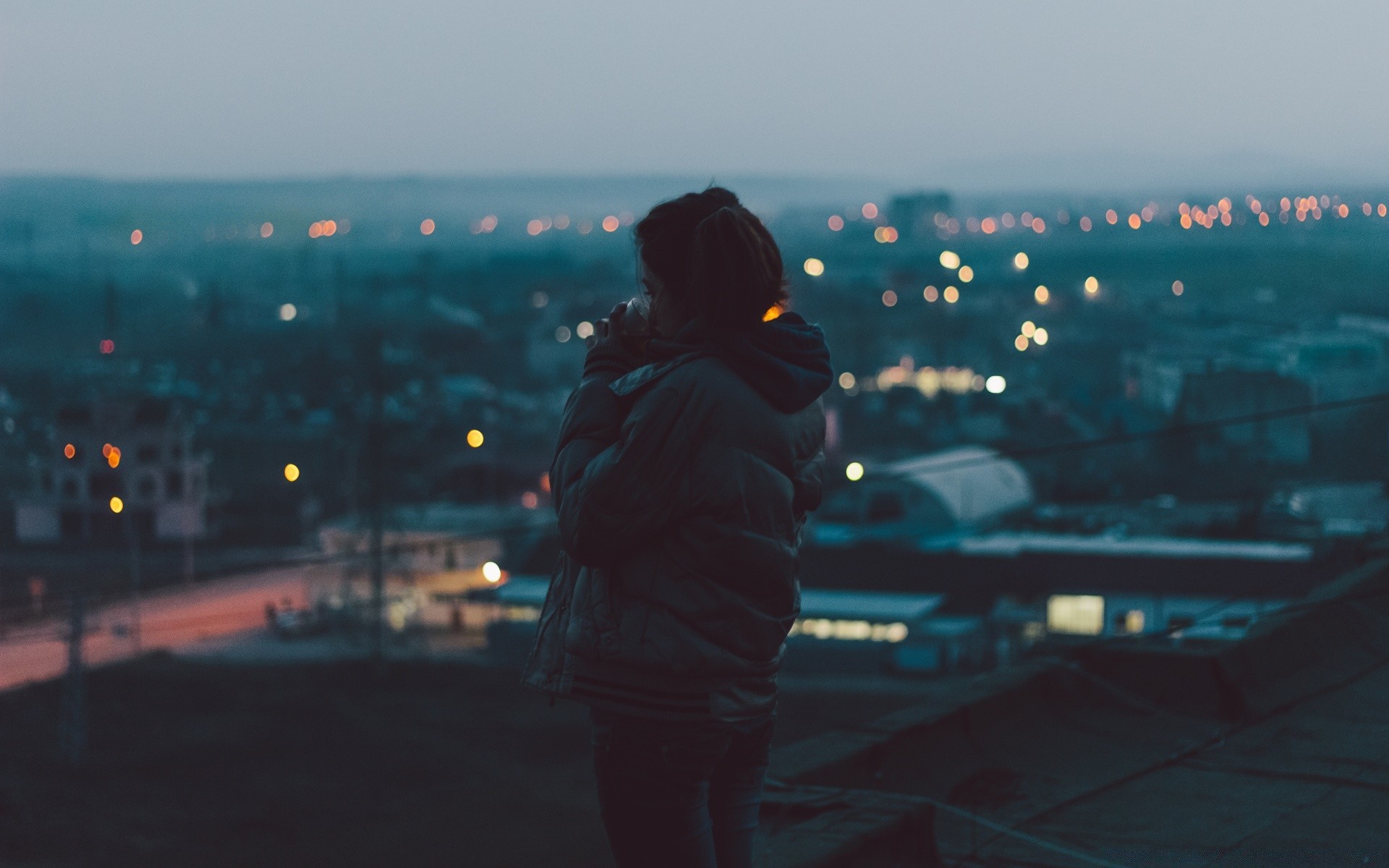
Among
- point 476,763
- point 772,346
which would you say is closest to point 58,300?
point 476,763

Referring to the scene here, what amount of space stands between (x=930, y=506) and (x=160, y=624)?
24.8 ft

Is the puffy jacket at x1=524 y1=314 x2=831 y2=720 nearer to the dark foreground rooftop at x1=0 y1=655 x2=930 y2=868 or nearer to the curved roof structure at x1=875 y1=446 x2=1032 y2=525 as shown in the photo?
the dark foreground rooftop at x1=0 y1=655 x2=930 y2=868

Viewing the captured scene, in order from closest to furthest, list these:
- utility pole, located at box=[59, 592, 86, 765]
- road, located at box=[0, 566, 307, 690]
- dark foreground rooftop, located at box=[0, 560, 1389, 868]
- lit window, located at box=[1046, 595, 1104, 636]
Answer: dark foreground rooftop, located at box=[0, 560, 1389, 868] < lit window, located at box=[1046, 595, 1104, 636] < utility pole, located at box=[59, 592, 86, 765] < road, located at box=[0, 566, 307, 690]

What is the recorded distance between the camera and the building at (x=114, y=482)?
17562 mm

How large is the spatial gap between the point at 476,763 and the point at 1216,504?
6.84 meters

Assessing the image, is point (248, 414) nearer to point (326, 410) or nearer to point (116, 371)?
point (326, 410)

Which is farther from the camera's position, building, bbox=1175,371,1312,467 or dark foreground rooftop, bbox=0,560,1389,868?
building, bbox=1175,371,1312,467

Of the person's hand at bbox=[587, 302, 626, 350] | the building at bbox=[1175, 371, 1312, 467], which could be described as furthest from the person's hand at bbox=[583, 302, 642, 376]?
the building at bbox=[1175, 371, 1312, 467]

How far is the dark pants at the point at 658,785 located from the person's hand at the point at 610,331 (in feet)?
0.98

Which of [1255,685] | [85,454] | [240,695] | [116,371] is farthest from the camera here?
[116,371]

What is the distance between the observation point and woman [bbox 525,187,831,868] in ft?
3.60

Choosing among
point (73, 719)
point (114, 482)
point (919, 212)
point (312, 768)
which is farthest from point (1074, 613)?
point (919, 212)

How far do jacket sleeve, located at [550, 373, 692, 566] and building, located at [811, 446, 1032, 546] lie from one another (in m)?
11.6

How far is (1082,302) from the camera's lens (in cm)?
2723
